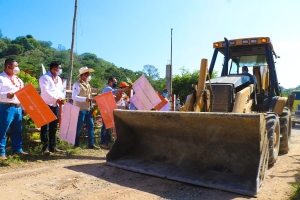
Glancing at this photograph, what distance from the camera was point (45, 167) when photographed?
14.2ft

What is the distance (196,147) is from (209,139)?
0.24 m

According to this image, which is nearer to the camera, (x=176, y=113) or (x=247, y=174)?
(x=247, y=174)

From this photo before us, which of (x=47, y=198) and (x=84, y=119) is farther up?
(x=84, y=119)

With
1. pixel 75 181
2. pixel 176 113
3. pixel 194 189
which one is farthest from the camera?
pixel 176 113

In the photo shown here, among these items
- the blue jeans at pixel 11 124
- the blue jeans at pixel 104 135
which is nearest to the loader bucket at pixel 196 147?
the blue jeans at pixel 11 124

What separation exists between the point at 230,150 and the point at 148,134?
1.37 meters

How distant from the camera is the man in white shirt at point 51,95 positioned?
509 centimetres

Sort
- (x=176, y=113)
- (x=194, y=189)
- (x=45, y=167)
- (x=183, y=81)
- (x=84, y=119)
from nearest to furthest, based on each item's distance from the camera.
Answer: (x=194, y=189)
(x=176, y=113)
(x=45, y=167)
(x=84, y=119)
(x=183, y=81)

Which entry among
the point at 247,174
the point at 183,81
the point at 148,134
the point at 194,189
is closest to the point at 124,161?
the point at 148,134

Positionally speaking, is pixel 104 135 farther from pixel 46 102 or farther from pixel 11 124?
pixel 11 124

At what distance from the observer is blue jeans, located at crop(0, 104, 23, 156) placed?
4.53 m

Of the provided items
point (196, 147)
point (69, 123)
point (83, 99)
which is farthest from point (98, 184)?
point (83, 99)

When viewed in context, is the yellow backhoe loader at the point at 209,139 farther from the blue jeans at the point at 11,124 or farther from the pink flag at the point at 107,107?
the blue jeans at the point at 11,124

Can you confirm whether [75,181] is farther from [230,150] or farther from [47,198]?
[230,150]
